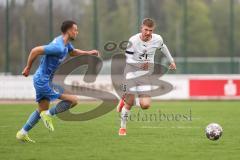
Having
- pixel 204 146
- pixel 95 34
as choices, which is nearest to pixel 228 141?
pixel 204 146

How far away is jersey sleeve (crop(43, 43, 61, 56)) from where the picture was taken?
11742 millimetres

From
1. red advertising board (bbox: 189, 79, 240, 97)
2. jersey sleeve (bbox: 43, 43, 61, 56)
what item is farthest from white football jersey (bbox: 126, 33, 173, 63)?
red advertising board (bbox: 189, 79, 240, 97)

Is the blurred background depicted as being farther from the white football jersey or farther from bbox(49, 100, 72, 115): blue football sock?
bbox(49, 100, 72, 115): blue football sock

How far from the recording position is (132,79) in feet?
47.0

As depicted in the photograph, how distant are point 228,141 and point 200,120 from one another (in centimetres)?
559

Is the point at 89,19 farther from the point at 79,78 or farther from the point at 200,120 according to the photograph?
the point at 200,120

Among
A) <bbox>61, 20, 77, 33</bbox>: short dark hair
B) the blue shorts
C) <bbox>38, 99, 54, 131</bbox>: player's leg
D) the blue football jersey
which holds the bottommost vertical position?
<bbox>38, 99, 54, 131</bbox>: player's leg

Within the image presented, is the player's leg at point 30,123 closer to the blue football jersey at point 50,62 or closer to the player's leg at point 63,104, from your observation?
the player's leg at point 63,104

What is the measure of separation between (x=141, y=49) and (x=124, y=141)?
2424 millimetres

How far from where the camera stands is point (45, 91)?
1213cm

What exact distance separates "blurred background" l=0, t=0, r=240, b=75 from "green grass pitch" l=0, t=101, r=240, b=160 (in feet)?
46.8

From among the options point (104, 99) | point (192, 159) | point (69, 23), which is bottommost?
point (104, 99)

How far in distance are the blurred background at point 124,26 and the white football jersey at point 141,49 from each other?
17816 millimetres

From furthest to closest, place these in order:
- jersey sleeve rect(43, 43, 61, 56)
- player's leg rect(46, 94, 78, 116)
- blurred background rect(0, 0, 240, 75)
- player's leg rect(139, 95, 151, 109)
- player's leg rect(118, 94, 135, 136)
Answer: blurred background rect(0, 0, 240, 75), player's leg rect(139, 95, 151, 109), player's leg rect(118, 94, 135, 136), player's leg rect(46, 94, 78, 116), jersey sleeve rect(43, 43, 61, 56)
